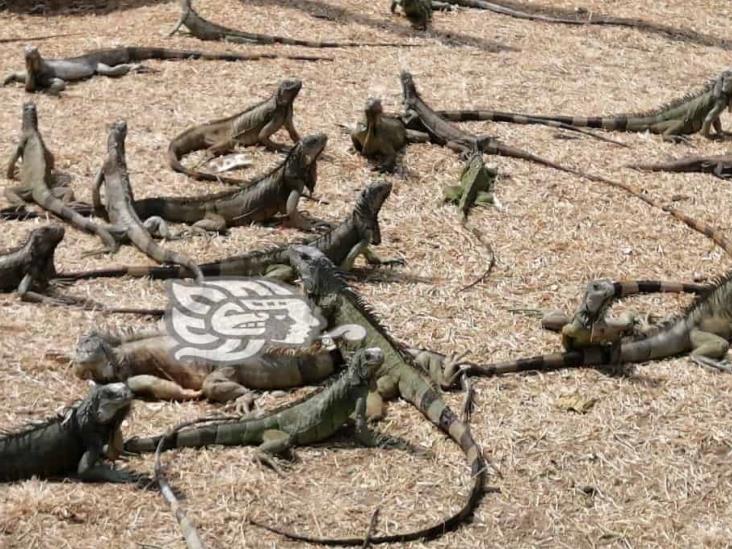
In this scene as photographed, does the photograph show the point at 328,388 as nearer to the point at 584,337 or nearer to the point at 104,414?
the point at 104,414

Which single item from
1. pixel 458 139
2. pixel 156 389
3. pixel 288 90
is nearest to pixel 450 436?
pixel 156 389

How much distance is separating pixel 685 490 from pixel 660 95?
646 centimetres

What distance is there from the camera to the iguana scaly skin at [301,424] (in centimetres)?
506

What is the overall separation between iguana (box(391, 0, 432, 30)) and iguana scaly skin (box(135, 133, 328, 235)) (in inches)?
195

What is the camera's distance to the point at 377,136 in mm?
8734

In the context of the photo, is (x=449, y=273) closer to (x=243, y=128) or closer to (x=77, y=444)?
(x=243, y=128)

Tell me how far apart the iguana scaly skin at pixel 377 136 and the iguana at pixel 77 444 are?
14.0 ft

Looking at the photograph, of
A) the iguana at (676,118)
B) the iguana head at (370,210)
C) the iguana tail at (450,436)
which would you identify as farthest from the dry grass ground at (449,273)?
the iguana head at (370,210)

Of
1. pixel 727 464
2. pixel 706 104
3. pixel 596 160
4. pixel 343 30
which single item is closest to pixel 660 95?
pixel 706 104

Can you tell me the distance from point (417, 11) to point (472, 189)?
177 inches

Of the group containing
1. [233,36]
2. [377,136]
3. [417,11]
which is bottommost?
[233,36]

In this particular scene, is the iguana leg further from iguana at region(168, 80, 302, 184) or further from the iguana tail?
iguana at region(168, 80, 302, 184)

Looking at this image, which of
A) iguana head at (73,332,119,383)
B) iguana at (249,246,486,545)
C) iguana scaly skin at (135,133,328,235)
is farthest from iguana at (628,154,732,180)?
iguana head at (73,332,119,383)

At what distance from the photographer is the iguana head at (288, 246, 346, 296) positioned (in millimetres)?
6051
